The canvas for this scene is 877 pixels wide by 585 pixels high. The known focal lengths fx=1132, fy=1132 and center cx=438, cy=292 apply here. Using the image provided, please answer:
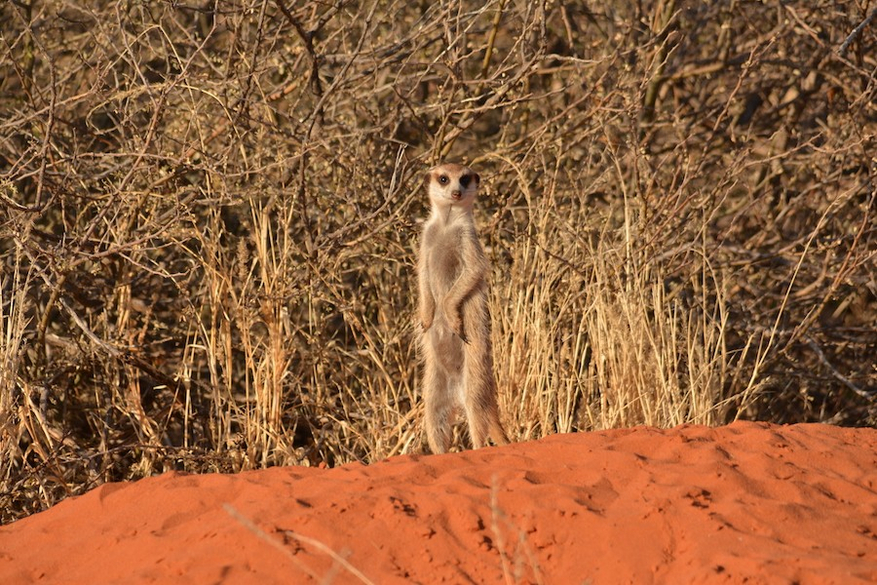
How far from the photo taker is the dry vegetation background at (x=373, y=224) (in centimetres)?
507

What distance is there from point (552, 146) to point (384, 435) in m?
1.85

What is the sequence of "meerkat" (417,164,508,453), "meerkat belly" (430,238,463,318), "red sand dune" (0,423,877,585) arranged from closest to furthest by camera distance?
"red sand dune" (0,423,877,585)
"meerkat" (417,164,508,453)
"meerkat belly" (430,238,463,318)

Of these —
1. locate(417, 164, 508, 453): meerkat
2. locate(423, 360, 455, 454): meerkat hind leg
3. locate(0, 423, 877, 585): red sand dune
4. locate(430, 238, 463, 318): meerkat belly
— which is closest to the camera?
locate(0, 423, 877, 585): red sand dune

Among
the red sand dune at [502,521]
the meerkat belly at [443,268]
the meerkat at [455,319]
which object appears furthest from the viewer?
the meerkat belly at [443,268]

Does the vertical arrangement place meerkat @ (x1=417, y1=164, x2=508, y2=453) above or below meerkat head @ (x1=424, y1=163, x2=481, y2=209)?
below

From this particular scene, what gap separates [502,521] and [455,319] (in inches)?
74.3

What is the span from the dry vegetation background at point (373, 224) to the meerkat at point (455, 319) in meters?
0.27

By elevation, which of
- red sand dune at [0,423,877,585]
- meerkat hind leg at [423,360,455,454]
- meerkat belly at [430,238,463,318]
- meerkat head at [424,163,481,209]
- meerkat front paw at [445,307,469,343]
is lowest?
meerkat hind leg at [423,360,455,454]

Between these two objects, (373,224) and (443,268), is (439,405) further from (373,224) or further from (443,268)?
(373,224)

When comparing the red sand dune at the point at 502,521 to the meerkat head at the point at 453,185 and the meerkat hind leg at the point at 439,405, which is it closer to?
the meerkat hind leg at the point at 439,405

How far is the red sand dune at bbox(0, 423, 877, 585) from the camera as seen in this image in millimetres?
2809

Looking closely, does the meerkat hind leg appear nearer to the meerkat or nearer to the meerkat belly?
the meerkat

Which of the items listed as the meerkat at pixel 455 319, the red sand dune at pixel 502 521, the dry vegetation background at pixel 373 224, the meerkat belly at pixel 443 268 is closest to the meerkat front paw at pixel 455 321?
the meerkat at pixel 455 319

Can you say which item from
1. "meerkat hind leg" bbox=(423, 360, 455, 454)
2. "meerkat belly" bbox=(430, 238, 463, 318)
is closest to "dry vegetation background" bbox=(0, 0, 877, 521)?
"meerkat hind leg" bbox=(423, 360, 455, 454)
